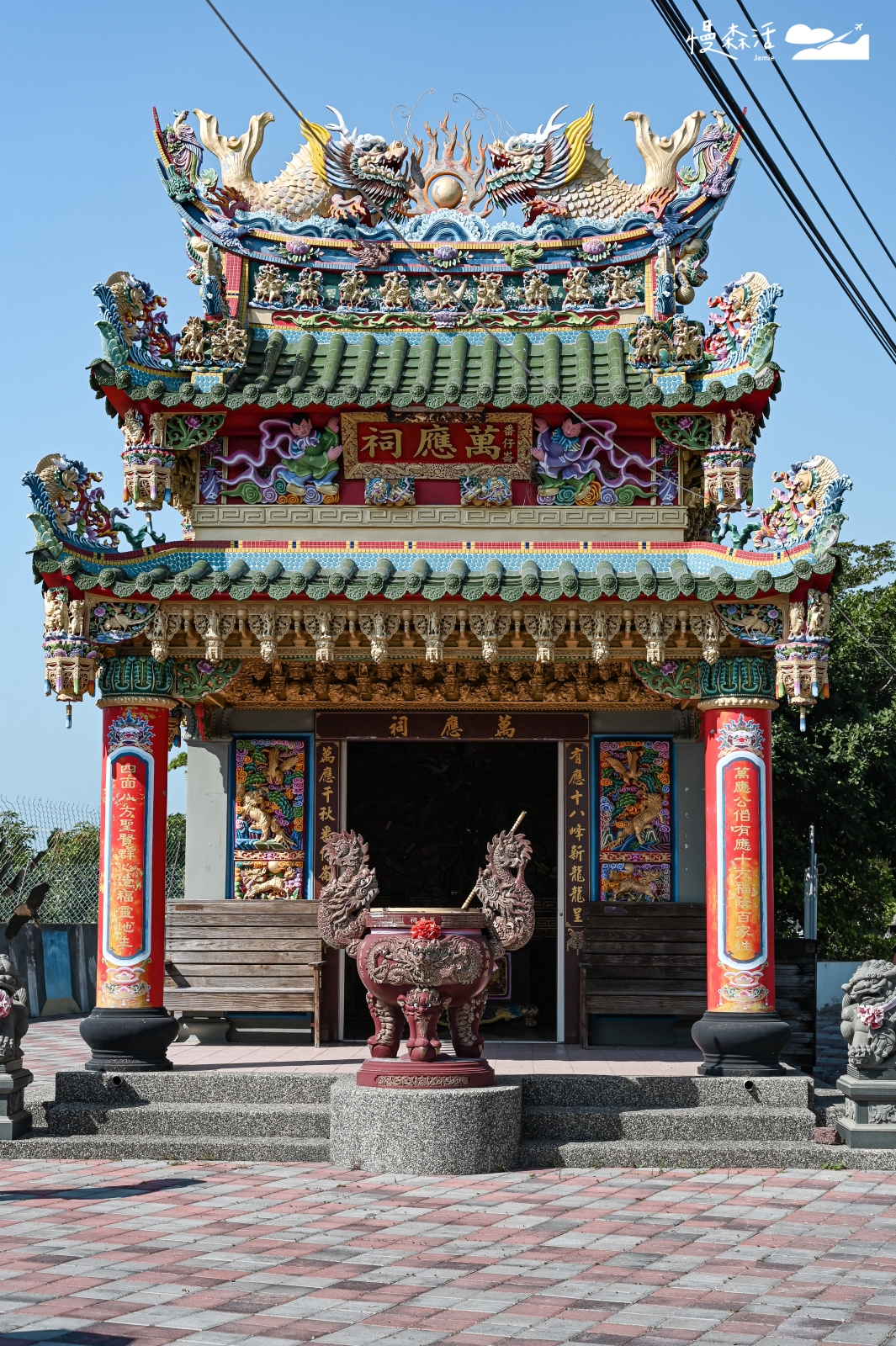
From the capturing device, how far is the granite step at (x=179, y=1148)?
9.30m

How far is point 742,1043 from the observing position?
9734mm

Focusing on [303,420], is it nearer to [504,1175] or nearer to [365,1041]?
[365,1041]

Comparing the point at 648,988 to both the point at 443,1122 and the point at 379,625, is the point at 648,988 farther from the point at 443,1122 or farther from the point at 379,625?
the point at 379,625

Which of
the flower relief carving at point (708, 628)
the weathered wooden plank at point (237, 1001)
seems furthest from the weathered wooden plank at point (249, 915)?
the flower relief carving at point (708, 628)

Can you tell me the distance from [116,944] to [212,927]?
5.37ft

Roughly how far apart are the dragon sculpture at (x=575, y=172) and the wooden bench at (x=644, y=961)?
19.4 feet

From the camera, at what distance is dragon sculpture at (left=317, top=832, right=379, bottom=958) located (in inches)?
374

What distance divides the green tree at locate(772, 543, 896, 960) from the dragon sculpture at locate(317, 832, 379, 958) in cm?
1063

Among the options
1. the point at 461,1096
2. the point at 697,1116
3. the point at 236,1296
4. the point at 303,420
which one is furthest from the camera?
the point at 303,420

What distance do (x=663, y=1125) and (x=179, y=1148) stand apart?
3.12 metres

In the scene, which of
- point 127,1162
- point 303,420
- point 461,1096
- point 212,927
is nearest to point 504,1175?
point 461,1096

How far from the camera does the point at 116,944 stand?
1007 centimetres

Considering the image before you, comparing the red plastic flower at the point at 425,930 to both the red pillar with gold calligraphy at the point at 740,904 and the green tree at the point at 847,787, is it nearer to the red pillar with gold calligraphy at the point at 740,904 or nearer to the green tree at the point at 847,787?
the red pillar with gold calligraphy at the point at 740,904

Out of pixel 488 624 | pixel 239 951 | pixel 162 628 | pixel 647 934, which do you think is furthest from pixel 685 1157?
pixel 162 628
